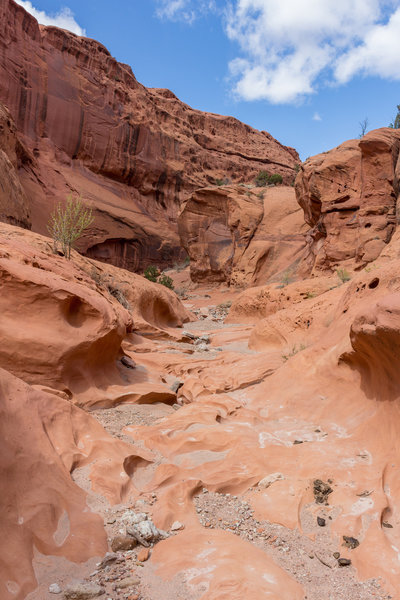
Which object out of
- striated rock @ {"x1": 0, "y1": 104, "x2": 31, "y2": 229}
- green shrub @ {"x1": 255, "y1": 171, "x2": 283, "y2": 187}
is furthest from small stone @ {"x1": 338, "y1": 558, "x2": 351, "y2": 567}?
green shrub @ {"x1": 255, "y1": 171, "x2": 283, "y2": 187}

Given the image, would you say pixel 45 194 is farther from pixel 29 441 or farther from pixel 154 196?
pixel 29 441

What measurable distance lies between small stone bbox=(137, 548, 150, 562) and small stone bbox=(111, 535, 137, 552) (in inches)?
2.8

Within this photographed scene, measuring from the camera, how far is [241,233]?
68.7 ft

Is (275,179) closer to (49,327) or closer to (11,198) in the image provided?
(11,198)

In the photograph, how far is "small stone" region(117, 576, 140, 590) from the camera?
1.87 m

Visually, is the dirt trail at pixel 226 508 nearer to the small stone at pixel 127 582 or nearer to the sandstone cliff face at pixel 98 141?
the small stone at pixel 127 582

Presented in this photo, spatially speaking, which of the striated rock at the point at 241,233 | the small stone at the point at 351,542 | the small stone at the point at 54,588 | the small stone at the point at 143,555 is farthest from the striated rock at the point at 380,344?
the striated rock at the point at 241,233

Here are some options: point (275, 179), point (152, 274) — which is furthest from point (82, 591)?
point (275, 179)

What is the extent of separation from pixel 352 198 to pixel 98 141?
69.8 feet

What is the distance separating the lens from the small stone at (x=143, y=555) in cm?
211

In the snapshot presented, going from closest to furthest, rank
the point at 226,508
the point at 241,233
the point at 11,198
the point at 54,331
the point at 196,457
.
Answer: the point at 226,508 < the point at 196,457 < the point at 54,331 < the point at 11,198 < the point at 241,233

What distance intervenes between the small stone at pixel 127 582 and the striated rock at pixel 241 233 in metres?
17.2

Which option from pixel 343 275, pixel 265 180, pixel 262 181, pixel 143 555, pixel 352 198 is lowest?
pixel 143 555

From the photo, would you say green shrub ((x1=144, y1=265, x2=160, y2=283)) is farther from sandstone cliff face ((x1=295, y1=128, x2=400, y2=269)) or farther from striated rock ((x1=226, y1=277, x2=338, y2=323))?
sandstone cliff face ((x1=295, y1=128, x2=400, y2=269))
